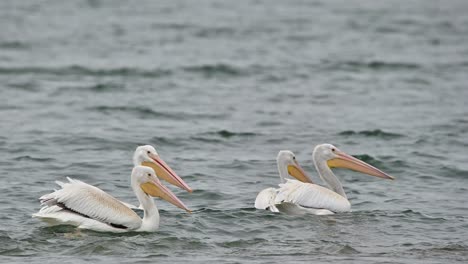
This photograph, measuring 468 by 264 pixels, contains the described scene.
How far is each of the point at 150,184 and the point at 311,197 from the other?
4.69 ft

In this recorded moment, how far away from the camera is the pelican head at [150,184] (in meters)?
8.43

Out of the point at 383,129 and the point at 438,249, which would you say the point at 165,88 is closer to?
the point at 383,129

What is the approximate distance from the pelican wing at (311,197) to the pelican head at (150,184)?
3.32ft

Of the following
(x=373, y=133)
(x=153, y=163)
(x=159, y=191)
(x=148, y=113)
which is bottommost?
(x=373, y=133)

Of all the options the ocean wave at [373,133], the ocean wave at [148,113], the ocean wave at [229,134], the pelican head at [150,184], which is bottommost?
the ocean wave at [373,133]

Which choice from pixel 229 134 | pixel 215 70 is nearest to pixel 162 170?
pixel 229 134

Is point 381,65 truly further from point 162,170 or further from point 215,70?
point 162,170

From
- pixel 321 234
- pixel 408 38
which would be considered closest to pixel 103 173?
pixel 321 234

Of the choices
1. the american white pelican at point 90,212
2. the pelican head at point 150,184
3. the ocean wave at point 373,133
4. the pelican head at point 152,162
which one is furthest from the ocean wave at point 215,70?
the american white pelican at point 90,212

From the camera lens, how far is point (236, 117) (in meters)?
13.9

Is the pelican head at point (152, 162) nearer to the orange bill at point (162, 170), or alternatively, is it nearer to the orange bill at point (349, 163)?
the orange bill at point (162, 170)

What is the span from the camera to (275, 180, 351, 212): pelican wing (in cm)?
898

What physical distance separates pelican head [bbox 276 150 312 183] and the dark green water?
16.4 inches

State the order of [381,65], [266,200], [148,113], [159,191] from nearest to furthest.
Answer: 1. [159,191]
2. [266,200]
3. [148,113]
4. [381,65]
